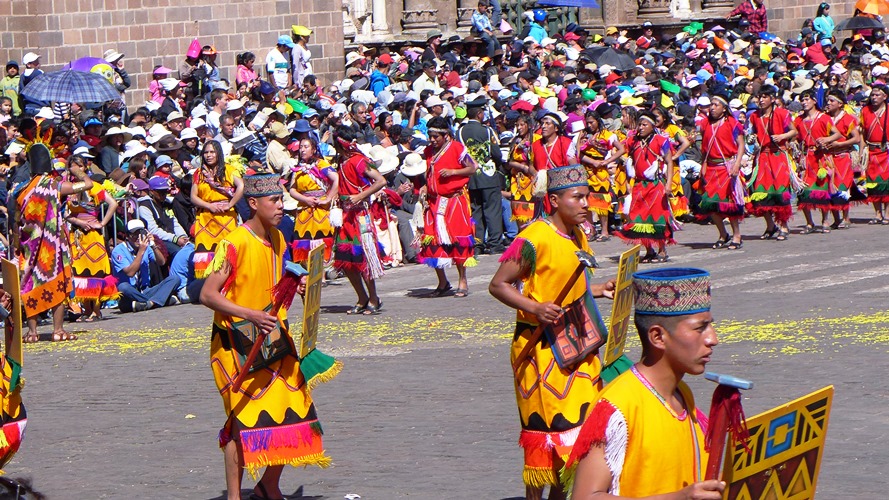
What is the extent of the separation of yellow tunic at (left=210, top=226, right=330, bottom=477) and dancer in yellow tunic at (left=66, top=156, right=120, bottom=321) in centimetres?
739

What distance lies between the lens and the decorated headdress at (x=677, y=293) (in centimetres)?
439

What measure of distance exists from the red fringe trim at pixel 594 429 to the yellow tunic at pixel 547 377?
2810mm

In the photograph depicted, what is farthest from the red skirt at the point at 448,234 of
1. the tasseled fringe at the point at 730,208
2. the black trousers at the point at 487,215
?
the tasseled fringe at the point at 730,208

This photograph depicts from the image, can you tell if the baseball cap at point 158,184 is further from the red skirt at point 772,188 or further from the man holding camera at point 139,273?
the red skirt at point 772,188

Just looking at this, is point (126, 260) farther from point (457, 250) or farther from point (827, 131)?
point (827, 131)

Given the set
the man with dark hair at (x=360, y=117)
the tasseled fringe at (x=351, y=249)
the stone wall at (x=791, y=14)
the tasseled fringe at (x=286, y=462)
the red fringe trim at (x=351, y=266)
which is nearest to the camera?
the tasseled fringe at (x=286, y=462)

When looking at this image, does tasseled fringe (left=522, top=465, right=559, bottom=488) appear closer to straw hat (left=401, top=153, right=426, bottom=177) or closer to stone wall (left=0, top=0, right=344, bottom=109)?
straw hat (left=401, top=153, right=426, bottom=177)

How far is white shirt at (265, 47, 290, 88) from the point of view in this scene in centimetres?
2481

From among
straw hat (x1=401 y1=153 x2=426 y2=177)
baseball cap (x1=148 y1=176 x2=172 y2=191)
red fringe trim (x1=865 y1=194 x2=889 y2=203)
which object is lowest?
red fringe trim (x1=865 y1=194 x2=889 y2=203)

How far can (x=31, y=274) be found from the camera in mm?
13594

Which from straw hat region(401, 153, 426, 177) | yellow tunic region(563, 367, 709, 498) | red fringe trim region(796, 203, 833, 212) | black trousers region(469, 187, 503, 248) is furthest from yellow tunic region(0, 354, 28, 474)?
red fringe trim region(796, 203, 833, 212)

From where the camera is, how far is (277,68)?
2488 centimetres

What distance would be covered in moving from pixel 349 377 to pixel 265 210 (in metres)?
3.95

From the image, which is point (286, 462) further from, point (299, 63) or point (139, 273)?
point (299, 63)
